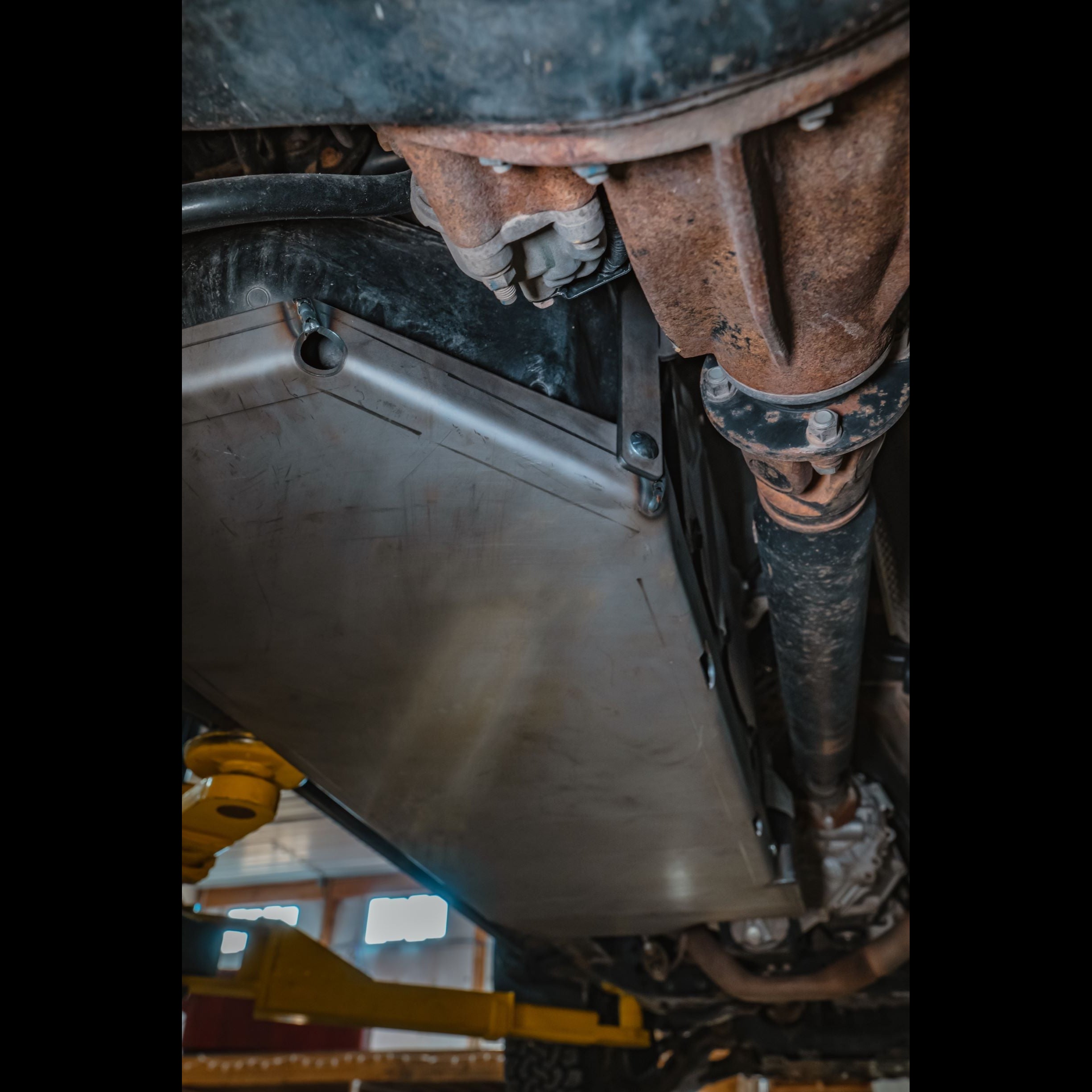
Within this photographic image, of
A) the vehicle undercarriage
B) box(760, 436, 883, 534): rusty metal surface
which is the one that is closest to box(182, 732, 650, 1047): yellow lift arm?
the vehicle undercarriage

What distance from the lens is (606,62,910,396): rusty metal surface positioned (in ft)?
1.78

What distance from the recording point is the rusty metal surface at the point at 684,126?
467 mm

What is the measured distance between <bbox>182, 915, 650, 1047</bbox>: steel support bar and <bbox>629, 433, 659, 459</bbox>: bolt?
153 cm

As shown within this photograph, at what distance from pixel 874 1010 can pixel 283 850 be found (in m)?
7.22

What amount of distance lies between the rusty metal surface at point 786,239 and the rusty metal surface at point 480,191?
0.11 ft

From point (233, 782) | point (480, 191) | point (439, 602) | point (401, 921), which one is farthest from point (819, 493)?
point (401, 921)

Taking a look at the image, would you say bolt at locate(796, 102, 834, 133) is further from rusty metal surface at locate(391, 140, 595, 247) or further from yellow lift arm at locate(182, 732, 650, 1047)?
yellow lift arm at locate(182, 732, 650, 1047)

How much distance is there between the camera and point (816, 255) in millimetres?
631

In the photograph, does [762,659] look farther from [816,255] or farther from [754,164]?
[754,164]

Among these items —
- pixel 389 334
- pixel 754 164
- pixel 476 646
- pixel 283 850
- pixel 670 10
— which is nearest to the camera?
pixel 670 10

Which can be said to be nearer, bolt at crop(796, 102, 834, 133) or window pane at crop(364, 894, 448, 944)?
bolt at crop(796, 102, 834, 133)

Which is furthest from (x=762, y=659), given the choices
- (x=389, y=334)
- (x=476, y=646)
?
(x=389, y=334)

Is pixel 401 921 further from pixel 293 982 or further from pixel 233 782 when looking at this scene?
pixel 233 782

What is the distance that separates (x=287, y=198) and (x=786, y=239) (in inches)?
19.2
